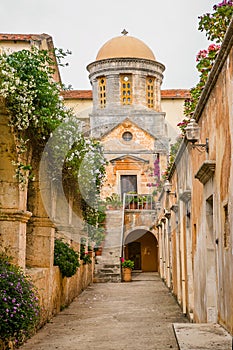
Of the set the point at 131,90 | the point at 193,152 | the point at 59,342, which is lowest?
the point at 59,342

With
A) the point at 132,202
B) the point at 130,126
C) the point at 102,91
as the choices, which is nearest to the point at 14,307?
the point at 132,202

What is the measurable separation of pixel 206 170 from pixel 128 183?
28068 mm

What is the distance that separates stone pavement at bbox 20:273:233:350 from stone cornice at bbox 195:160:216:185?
187 centimetres

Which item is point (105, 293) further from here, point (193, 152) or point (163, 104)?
point (163, 104)

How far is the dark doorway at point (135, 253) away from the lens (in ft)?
108

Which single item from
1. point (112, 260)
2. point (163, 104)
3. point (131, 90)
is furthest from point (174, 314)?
point (163, 104)

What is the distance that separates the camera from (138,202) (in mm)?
29672

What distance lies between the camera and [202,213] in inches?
334

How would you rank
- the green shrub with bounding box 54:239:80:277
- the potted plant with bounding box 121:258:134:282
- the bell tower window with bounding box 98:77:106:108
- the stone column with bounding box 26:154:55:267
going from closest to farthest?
the stone column with bounding box 26:154:55:267
the green shrub with bounding box 54:239:80:277
the potted plant with bounding box 121:258:134:282
the bell tower window with bounding box 98:77:106:108

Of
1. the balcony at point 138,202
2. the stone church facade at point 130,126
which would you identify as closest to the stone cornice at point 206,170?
the stone church facade at point 130,126

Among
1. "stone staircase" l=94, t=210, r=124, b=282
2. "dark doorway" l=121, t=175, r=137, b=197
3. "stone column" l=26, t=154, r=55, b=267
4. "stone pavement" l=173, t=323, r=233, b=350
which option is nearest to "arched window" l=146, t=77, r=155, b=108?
"dark doorway" l=121, t=175, r=137, b=197

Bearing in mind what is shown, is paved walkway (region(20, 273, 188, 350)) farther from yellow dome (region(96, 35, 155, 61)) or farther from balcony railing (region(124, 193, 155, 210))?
yellow dome (region(96, 35, 155, 61))

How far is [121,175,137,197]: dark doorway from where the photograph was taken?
3534cm

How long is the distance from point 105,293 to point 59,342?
9269 millimetres
